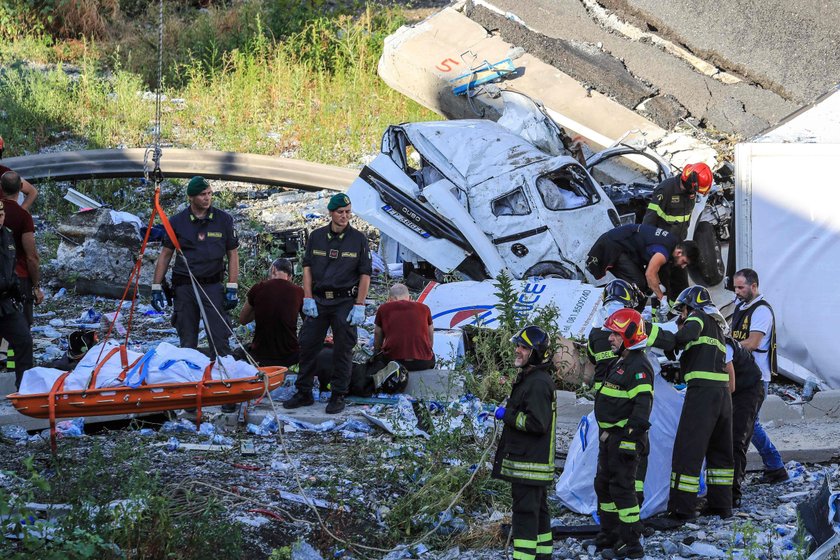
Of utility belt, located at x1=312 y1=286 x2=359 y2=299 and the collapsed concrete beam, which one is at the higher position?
the collapsed concrete beam

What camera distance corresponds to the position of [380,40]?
57.5ft

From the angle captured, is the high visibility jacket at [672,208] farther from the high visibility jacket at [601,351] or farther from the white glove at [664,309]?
the high visibility jacket at [601,351]

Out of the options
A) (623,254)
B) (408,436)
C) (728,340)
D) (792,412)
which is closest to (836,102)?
(623,254)

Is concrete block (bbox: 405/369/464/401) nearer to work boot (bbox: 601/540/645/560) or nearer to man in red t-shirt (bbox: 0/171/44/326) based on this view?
work boot (bbox: 601/540/645/560)

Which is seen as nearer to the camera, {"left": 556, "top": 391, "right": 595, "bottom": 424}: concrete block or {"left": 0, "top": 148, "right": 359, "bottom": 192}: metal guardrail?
{"left": 556, "top": 391, "right": 595, "bottom": 424}: concrete block

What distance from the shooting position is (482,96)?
47.7 ft

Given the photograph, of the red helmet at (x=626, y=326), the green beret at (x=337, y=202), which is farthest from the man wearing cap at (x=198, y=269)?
the red helmet at (x=626, y=326)

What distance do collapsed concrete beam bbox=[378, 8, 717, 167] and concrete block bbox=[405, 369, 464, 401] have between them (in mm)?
5710

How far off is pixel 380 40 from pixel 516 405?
12.2m

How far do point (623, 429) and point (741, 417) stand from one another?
1.43 metres

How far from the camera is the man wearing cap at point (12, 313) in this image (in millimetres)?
7949

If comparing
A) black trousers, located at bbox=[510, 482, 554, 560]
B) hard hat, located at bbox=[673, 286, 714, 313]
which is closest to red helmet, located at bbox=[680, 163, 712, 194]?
hard hat, located at bbox=[673, 286, 714, 313]

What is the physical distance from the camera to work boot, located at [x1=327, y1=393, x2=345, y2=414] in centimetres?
848

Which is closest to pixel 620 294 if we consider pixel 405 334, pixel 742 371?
pixel 742 371
